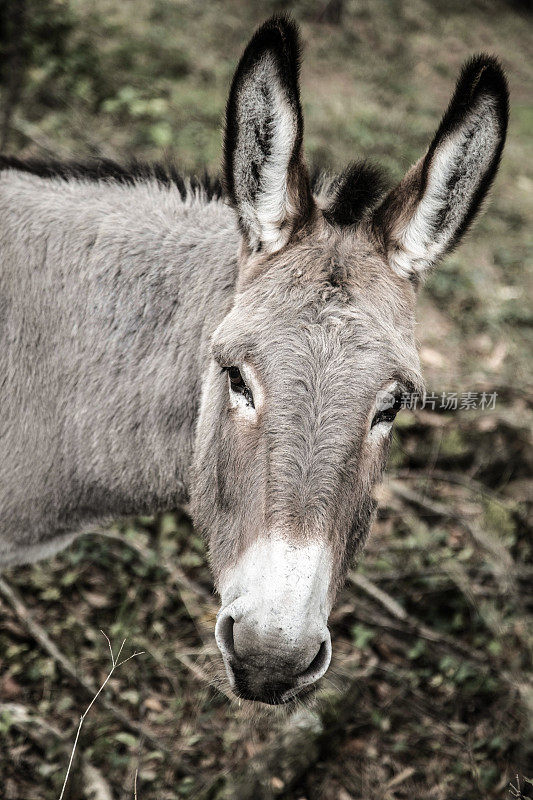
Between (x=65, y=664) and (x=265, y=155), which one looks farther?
(x=65, y=664)

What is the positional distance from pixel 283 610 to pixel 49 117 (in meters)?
7.39

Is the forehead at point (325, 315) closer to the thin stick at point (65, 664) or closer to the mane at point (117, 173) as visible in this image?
the mane at point (117, 173)

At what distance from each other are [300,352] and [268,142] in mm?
985

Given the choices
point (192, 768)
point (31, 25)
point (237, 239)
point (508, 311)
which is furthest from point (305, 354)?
point (31, 25)

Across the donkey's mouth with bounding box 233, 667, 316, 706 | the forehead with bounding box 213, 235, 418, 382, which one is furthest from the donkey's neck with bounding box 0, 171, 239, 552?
the donkey's mouth with bounding box 233, 667, 316, 706

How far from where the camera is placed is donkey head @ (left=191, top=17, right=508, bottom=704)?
212cm

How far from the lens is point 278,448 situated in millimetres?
2281

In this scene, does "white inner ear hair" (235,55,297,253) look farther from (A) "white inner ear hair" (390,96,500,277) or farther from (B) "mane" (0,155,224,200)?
(B) "mane" (0,155,224,200)

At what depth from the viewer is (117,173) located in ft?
11.7

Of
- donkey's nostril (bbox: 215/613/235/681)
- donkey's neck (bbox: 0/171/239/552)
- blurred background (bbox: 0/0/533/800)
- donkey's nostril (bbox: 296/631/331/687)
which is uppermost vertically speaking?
donkey's neck (bbox: 0/171/239/552)

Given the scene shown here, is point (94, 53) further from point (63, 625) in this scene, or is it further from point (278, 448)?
point (278, 448)

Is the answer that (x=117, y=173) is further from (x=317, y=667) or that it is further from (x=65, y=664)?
(x=65, y=664)

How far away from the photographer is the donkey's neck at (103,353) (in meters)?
3.12

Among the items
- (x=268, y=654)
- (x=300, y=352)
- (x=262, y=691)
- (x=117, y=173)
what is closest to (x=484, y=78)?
(x=300, y=352)
